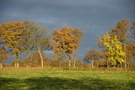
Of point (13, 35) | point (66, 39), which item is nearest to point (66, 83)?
point (13, 35)

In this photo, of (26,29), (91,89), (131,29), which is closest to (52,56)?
(26,29)

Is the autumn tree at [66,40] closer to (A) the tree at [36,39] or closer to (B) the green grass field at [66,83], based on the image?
(A) the tree at [36,39]

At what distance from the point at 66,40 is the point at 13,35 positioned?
52.6 ft

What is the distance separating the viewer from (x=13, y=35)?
7125 centimetres

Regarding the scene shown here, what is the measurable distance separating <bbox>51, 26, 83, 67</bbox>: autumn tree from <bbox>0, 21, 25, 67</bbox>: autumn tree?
10045 mm

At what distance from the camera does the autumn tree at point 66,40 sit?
2972 inches

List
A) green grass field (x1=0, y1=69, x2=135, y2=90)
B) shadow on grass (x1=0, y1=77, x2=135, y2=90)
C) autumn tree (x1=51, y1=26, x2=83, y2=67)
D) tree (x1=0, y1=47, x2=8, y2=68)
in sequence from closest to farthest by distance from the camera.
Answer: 1. shadow on grass (x1=0, y1=77, x2=135, y2=90)
2. green grass field (x1=0, y1=69, x2=135, y2=90)
3. tree (x1=0, y1=47, x2=8, y2=68)
4. autumn tree (x1=51, y1=26, x2=83, y2=67)

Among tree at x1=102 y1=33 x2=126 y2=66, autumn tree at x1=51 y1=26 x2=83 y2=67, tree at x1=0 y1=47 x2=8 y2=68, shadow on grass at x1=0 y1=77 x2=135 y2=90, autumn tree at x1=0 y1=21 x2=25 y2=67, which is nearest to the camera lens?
shadow on grass at x1=0 y1=77 x2=135 y2=90

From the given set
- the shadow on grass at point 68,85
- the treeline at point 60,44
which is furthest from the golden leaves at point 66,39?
the shadow on grass at point 68,85

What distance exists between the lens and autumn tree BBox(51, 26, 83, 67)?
75500 mm

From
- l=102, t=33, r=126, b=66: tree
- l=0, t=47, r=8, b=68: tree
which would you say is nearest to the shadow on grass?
l=102, t=33, r=126, b=66: tree

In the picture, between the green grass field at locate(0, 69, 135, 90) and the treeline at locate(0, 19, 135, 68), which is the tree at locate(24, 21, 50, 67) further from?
the green grass field at locate(0, 69, 135, 90)

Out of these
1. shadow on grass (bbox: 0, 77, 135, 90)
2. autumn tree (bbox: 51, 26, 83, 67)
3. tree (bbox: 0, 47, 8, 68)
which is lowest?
shadow on grass (bbox: 0, 77, 135, 90)

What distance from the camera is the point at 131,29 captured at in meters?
69.6
